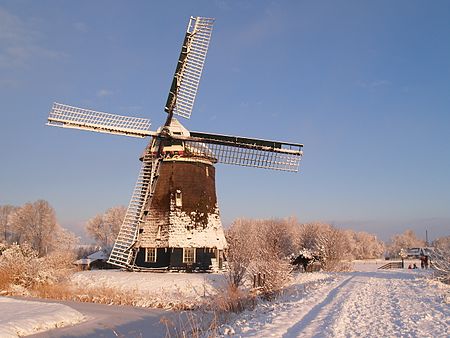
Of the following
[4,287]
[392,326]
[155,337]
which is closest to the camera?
[392,326]

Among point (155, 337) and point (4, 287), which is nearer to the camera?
point (155, 337)

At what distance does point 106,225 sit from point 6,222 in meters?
22.7

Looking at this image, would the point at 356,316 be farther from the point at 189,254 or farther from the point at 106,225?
the point at 106,225

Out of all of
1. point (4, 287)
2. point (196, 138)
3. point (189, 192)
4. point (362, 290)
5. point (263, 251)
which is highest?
point (196, 138)

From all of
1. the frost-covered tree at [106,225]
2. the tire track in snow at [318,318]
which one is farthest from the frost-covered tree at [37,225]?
the tire track in snow at [318,318]

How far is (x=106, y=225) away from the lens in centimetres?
6656

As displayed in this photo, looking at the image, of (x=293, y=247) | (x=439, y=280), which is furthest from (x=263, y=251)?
(x=293, y=247)

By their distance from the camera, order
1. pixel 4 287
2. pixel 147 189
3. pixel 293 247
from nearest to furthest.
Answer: pixel 4 287
pixel 147 189
pixel 293 247

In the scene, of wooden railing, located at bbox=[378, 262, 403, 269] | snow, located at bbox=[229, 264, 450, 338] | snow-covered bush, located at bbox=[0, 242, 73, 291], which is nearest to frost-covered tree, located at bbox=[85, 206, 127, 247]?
wooden railing, located at bbox=[378, 262, 403, 269]

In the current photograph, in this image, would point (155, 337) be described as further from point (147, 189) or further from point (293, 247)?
point (293, 247)

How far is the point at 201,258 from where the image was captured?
22312 millimetres

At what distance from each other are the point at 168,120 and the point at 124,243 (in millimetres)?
6804

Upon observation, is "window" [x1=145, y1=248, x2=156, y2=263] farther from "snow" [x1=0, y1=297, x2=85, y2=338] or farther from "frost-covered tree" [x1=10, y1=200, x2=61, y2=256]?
"frost-covered tree" [x1=10, y1=200, x2=61, y2=256]

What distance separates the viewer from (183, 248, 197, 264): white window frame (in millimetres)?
22062
